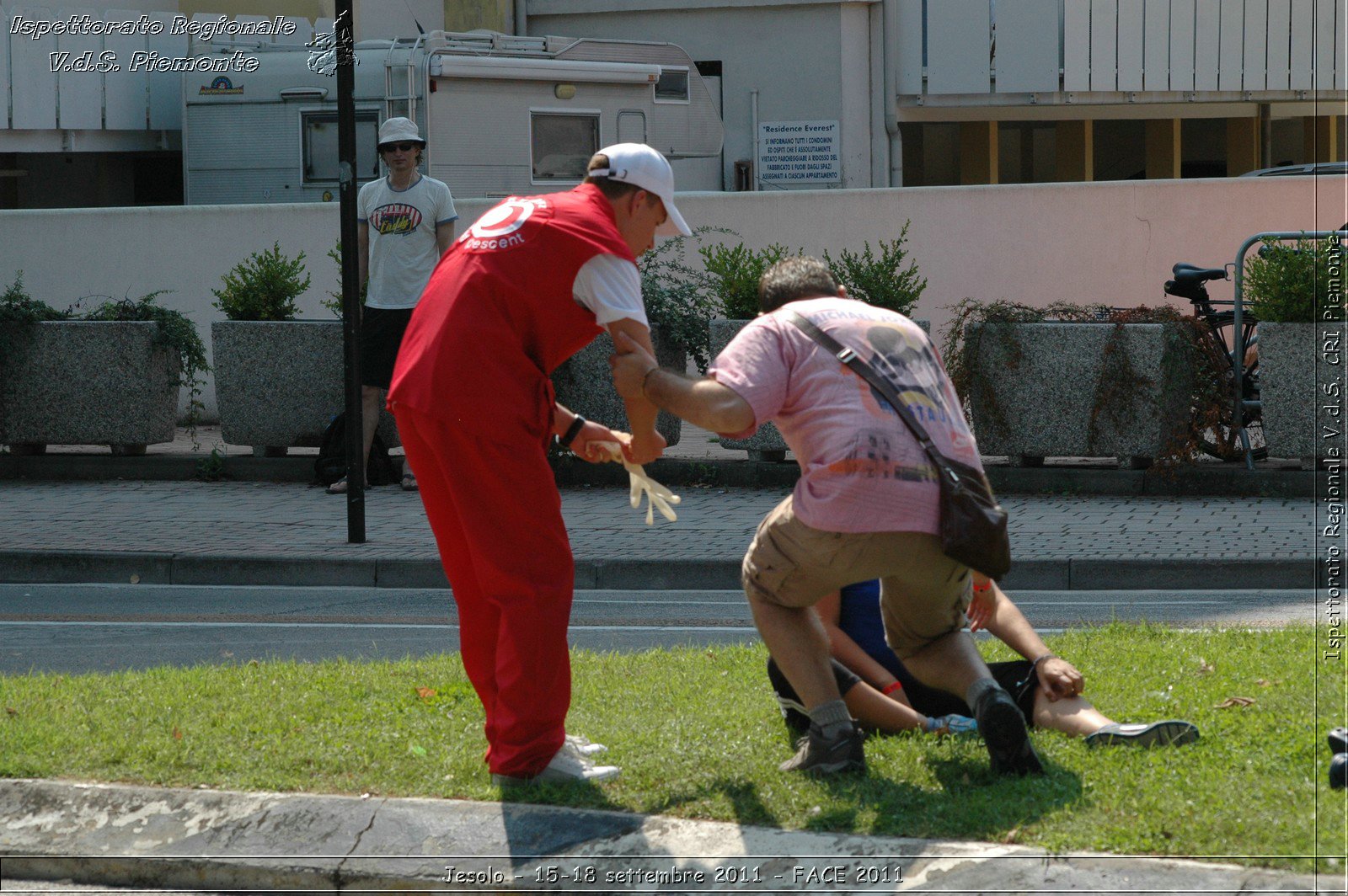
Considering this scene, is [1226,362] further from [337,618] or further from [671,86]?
[671,86]

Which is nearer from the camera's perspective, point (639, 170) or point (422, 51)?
point (639, 170)

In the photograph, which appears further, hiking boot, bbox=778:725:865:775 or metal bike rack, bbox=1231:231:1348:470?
metal bike rack, bbox=1231:231:1348:470

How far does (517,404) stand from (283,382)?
8.08m

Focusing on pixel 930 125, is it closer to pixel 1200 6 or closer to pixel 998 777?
pixel 1200 6

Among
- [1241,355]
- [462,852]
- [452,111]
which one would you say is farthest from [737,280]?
[462,852]

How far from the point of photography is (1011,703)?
4.10 meters

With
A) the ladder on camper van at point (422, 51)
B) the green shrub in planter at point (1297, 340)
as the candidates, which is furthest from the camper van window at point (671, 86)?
the green shrub in planter at point (1297, 340)

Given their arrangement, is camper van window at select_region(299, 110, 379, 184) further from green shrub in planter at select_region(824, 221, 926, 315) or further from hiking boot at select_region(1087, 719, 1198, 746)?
hiking boot at select_region(1087, 719, 1198, 746)

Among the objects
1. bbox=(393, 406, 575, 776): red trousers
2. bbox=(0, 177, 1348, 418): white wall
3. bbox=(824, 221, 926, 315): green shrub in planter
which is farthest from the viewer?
bbox=(0, 177, 1348, 418): white wall

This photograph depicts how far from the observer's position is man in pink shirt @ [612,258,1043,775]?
13.1 ft

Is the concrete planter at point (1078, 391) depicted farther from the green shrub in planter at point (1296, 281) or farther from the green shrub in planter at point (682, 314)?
the green shrub in planter at point (682, 314)

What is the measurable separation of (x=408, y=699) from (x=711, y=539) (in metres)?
4.01

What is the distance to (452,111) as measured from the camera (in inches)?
642

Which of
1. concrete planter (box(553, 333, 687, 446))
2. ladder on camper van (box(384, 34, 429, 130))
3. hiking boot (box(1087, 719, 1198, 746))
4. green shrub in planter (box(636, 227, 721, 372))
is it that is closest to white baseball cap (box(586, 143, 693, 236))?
hiking boot (box(1087, 719, 1198, 746))
